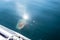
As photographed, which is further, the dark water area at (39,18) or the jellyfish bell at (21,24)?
the jellyfish bell at (21,24)

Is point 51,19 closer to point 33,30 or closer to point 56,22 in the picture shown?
point 56,22

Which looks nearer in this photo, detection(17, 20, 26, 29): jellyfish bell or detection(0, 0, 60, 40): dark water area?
detection(0, 0, 60, 40): dark water area

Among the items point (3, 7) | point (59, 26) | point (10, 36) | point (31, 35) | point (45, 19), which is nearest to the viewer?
point (10, 36)

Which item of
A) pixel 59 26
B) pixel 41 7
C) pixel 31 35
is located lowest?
pixel 31 35

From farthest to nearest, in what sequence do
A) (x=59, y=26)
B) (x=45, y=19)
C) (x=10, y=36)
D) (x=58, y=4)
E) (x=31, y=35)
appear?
(x=58, y=4) < (x=45, y=19) < (x=59, y=26) < (x=31, y=35) < (x=10, y=36)

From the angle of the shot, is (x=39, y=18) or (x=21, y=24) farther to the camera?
(x=39, y=18)

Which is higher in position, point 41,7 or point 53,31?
point 41,7

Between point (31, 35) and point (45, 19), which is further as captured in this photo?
point (45, 19)

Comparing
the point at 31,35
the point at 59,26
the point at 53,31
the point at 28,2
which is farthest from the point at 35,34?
the point at 28,2
